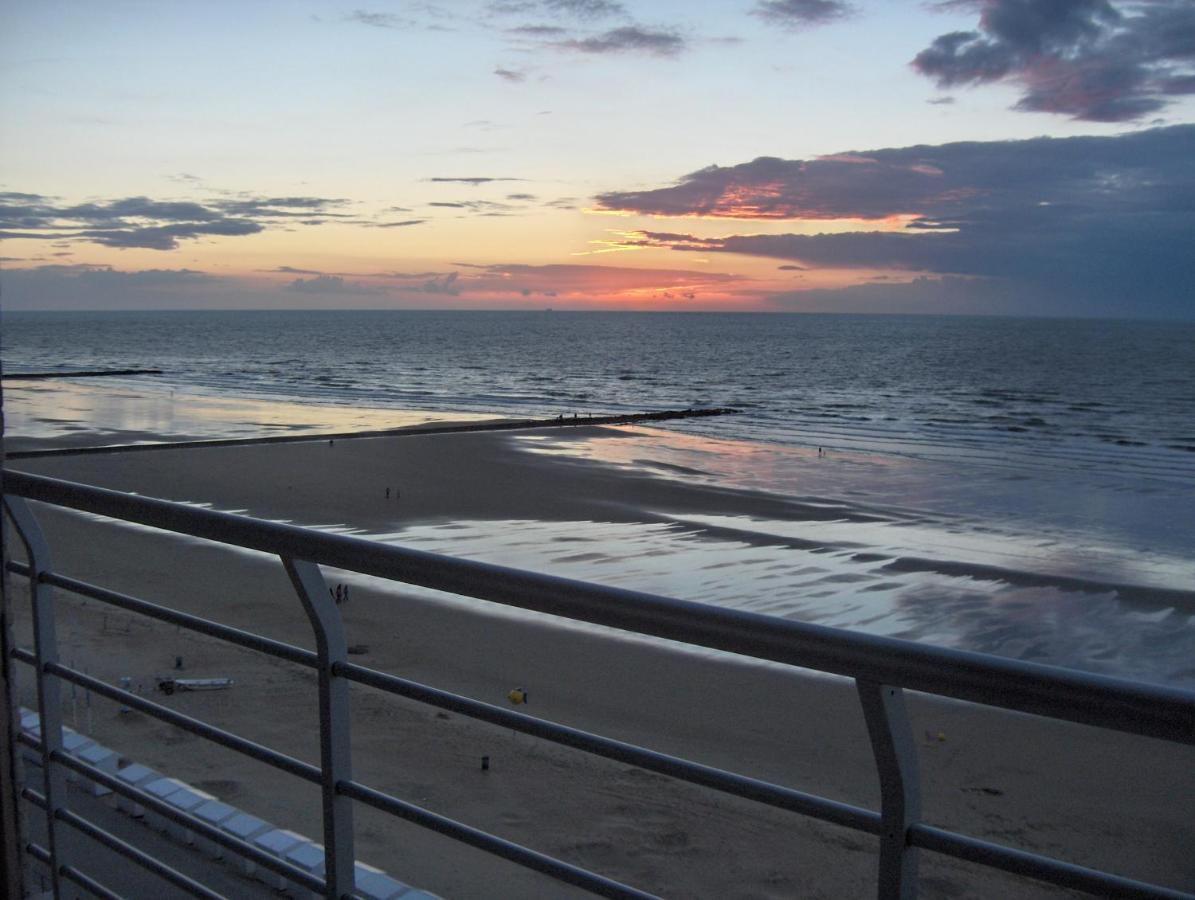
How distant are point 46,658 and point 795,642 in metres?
1.76

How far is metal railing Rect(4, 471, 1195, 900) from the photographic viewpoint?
1.05 metres

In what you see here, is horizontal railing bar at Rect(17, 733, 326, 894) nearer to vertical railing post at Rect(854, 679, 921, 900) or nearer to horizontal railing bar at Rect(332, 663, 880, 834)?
horizontal railing bar at Rect(332, 663, 880, 834)

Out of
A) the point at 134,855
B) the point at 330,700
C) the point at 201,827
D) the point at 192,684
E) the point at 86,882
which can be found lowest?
the point at 192,684

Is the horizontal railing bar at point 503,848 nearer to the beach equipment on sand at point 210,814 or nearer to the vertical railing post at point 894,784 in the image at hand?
the vertical railing post at point 894,784

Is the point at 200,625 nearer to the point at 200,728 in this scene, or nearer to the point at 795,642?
the point at 200,728

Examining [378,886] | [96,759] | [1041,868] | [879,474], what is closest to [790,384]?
[879,474]

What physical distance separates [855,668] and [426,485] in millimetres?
23290

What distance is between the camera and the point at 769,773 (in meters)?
9.04

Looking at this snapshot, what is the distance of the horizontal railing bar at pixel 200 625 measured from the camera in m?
1.74

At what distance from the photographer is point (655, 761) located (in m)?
1.37

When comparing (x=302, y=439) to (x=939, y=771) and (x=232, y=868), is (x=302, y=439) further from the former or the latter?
(x=232, y=868)

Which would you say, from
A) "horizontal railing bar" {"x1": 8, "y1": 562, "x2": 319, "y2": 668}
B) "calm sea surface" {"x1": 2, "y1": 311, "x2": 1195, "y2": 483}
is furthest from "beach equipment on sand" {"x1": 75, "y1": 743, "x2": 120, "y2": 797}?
"calm sea surface" {"x1": 2, "y1": 311, "x2": 1195, "y2": 483}

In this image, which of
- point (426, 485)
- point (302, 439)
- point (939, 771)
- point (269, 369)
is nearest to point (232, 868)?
point (939, 771)

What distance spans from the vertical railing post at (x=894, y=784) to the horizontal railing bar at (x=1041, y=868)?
0.02 m
